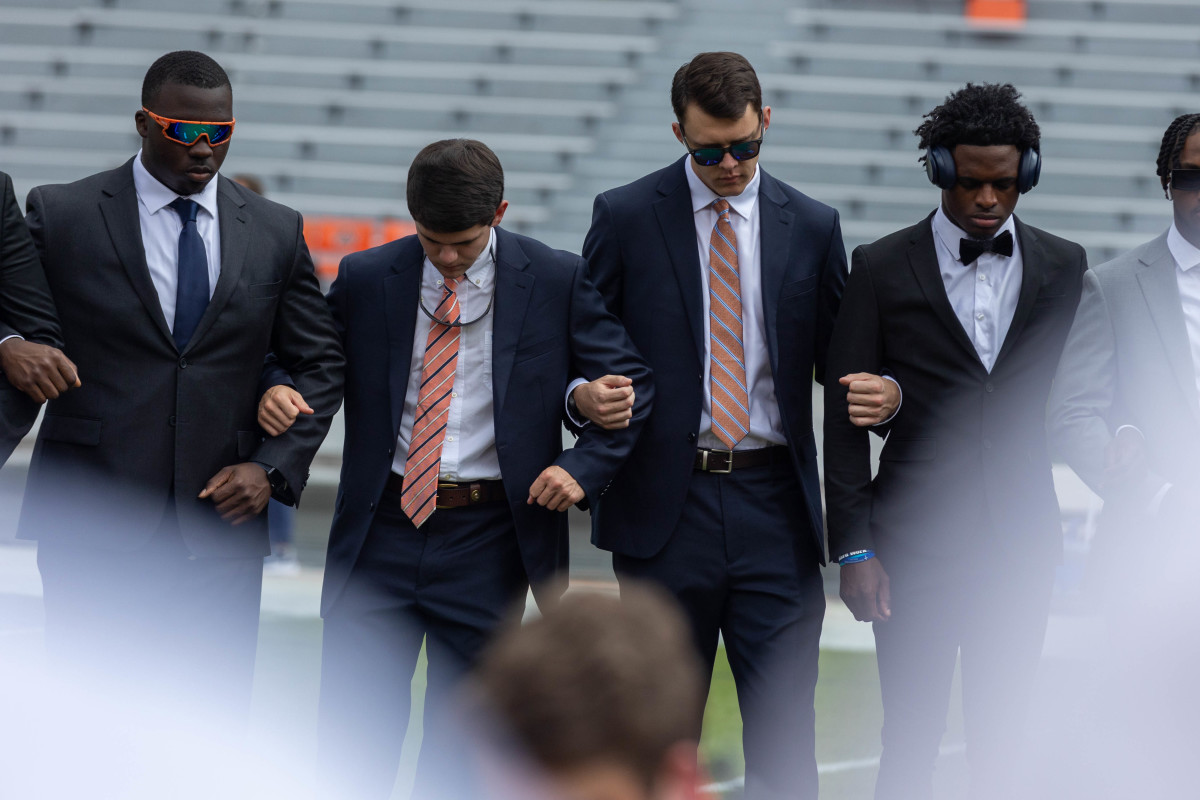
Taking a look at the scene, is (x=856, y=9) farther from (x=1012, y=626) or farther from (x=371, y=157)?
(x=1012, y=626)

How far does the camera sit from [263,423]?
3.10 meters

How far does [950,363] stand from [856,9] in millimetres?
10566

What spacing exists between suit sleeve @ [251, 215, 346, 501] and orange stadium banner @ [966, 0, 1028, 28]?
35.4 feet

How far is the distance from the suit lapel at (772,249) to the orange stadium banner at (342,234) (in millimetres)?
8531

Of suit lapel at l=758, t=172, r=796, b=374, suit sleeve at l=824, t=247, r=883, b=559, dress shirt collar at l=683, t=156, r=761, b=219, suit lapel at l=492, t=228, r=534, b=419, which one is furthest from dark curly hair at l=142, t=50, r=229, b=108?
suit sleeve at l=824, t=247, r=883, b=559

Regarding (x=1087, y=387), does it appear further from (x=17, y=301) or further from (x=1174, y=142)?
(x=17, y=301)

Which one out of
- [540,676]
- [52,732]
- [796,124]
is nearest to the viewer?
[540,676]

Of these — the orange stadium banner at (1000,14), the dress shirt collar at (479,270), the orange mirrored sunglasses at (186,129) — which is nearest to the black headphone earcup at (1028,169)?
the dress shirt collar at (479,270)

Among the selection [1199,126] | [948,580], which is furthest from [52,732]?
[1199,126]

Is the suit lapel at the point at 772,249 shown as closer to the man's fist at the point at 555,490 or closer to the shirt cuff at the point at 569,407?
the shirt cuff at the point at 569,407

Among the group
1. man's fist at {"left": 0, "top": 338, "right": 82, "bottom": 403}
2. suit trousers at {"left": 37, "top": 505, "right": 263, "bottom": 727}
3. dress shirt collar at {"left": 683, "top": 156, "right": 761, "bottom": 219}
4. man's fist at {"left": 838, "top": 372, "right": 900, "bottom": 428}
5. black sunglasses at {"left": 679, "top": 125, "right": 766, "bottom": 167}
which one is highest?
black sunglasses at {"left": 679, "top": 125, "right": 766, "bottom": 167}

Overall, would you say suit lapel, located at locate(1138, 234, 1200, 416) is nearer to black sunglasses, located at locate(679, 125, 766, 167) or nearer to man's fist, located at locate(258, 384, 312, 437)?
black sunglasses, located at locate(679, 125, 766, 167)

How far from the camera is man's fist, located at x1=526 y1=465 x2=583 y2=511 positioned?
9.77ft

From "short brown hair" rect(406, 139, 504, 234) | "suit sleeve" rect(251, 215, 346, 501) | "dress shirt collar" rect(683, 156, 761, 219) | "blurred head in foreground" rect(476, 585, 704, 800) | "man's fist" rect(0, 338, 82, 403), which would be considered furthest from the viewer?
"dress shirt collar" rect(683, 156, 761, 219)
